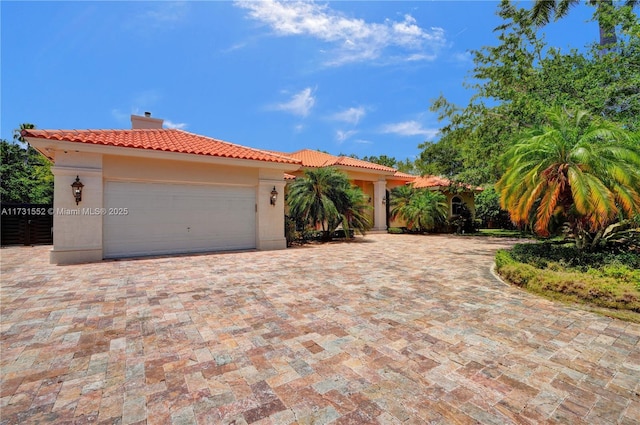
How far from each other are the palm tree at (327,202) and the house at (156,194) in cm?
203

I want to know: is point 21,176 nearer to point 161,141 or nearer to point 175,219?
point 161,141

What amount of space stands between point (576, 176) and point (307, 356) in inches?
294

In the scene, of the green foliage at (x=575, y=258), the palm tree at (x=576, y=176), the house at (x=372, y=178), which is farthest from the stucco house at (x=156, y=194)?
the green foliage at (x=575, y=258)

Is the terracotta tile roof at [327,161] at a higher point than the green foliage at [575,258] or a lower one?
higher

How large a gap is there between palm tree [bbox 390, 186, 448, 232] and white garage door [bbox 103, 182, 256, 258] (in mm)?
12747

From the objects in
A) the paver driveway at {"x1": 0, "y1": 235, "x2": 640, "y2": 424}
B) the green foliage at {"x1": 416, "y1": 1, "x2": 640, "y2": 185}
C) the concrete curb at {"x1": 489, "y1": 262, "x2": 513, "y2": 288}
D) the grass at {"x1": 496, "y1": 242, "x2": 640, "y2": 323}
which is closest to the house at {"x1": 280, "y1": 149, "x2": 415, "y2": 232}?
the green foliage at {"x1": 416, "y1": 1, "x2": 640, "y2": 185}

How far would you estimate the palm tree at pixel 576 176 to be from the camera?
6.48 meters

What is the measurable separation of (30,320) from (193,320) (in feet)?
8.35

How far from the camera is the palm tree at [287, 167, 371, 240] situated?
15.0 metres

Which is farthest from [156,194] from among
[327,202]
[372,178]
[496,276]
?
[372,178]

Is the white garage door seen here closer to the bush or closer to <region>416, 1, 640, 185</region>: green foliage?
<region>416, 1, 640, 185</region>: green foliage

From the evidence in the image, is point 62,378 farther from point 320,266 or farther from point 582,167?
point 582,167

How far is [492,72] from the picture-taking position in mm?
13602

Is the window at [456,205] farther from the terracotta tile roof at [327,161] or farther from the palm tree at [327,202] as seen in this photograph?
the palm tree at [327,202]
